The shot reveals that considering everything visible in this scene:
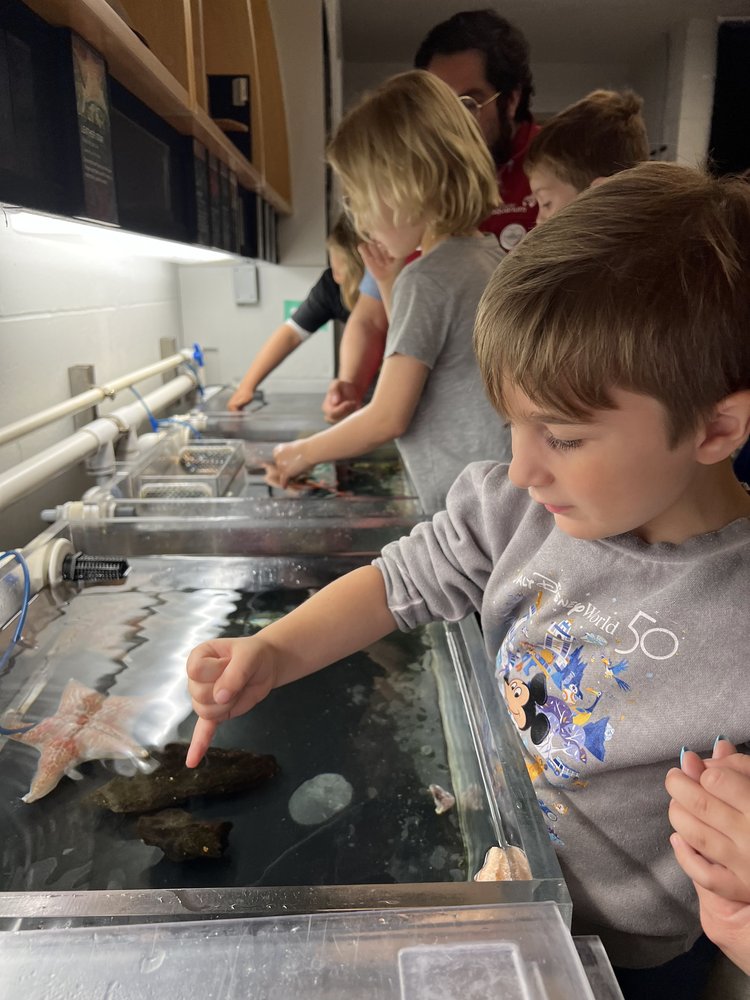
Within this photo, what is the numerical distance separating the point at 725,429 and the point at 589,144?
1.23 meters

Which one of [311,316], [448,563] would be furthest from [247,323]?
[448,563]

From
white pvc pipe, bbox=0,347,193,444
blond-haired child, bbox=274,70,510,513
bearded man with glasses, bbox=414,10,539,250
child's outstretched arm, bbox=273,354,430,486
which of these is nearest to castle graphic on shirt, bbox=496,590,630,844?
blond-haired child, bbox=274,70,510,513

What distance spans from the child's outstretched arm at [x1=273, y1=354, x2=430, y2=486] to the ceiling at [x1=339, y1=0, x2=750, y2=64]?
343 centimetres

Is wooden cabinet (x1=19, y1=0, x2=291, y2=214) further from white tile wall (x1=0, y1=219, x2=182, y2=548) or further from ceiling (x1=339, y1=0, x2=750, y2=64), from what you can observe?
ceiling (x1=339, y1=0, x2=750, y2=64)

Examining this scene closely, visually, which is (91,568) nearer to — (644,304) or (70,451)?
(70,451)

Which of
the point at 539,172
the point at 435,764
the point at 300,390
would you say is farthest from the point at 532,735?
the point at 300,390

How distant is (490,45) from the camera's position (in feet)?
6.47

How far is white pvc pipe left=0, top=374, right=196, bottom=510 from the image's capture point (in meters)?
1.26

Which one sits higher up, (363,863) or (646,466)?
(646,466)

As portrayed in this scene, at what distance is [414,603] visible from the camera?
94 centimetres

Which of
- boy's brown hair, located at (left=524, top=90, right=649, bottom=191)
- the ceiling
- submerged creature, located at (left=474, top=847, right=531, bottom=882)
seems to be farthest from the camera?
the ceiling

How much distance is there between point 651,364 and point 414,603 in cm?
45

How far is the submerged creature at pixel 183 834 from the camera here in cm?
72

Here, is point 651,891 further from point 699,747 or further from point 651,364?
point 651,364
